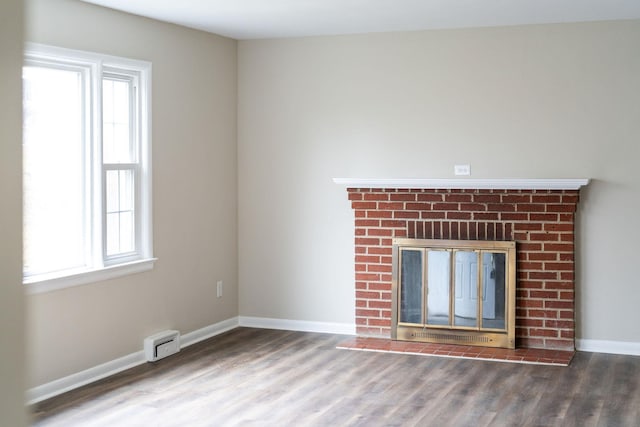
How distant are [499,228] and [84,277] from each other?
3.06 m

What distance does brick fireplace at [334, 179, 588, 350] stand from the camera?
5.82 m

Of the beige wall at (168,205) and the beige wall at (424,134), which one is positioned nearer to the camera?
the beige wall at (168,205)

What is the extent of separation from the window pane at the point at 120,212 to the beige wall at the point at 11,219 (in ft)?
14.7

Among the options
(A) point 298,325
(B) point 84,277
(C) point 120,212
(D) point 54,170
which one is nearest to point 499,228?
(A) point 298,325

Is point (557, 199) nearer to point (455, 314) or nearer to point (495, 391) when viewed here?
point (455, 314)

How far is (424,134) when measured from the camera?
245 inches

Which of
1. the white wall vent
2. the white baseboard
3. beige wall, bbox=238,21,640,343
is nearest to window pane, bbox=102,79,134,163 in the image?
the white wall vent

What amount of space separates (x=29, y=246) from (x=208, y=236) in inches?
78.4

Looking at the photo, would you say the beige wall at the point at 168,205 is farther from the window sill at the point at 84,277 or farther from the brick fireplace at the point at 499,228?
the brick fireplace at the point at 499,228

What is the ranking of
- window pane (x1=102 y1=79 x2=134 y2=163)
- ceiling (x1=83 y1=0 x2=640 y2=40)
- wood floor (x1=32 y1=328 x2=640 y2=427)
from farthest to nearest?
window pane (x1=102 y1=79 x2=134 y2=163), ceiling (x1=83 y1=0 x2=640 y2=40), wood floor (x1=32 y1=328 x2=640 y2=427)

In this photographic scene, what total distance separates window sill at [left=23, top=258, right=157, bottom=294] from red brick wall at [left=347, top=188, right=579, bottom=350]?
1.78m

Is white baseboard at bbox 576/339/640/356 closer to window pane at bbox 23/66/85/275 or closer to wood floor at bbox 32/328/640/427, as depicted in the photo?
wood floor at bbox 32/328/640/427

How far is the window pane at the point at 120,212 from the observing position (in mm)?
5301

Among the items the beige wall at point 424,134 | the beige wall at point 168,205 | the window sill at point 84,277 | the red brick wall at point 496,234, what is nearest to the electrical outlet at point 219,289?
the beige wall at point 168,205
